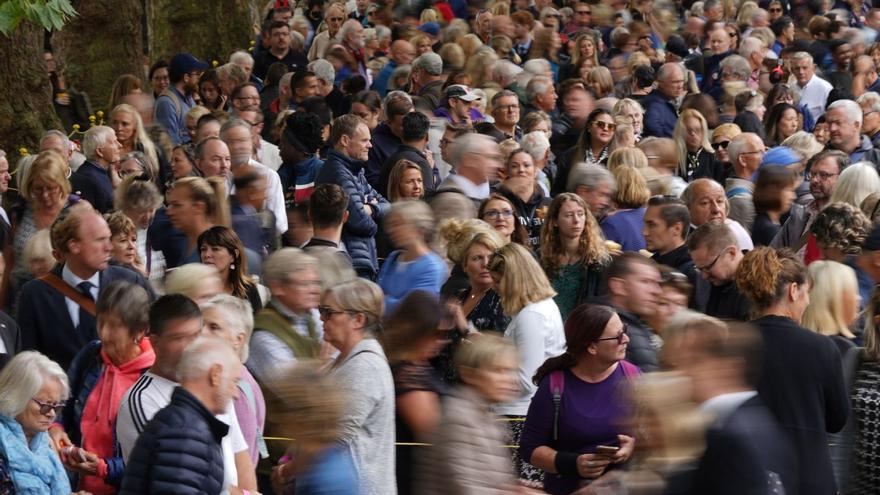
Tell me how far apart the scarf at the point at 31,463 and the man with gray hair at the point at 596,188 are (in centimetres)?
488

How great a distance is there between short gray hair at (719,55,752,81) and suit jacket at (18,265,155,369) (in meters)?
9.83

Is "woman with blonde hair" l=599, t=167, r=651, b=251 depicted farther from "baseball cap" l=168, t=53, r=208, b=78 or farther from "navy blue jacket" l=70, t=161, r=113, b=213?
"baseball cap" l=168, t=53, r=208, b=78

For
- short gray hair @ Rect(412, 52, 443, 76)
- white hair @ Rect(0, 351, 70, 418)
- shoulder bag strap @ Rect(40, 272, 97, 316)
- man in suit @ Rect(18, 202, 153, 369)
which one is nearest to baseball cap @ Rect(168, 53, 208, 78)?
short gray hair @ Rect(412, 52, 443, 76)

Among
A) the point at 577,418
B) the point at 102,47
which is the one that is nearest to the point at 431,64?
the point at 102,47

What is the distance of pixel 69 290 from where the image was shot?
829 cm

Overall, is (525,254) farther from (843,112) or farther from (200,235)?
(843,112)

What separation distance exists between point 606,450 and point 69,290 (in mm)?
3144

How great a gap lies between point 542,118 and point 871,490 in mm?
7695

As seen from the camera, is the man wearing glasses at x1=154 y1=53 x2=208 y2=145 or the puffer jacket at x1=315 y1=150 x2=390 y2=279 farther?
the man wearing glasses at x1=154 y1=53 x2=208 y2=145

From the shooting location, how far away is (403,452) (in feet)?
20.9

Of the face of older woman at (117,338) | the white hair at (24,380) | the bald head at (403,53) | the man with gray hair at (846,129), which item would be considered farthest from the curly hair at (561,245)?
the bald head at (403,53)

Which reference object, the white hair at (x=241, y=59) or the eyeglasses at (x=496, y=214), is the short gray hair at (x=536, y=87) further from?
the eyeglasses at (x=496, y=214)

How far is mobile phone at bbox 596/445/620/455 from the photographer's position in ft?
22.5

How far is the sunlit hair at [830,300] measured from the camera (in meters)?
7.48
